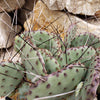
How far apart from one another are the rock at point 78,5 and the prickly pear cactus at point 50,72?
691 millimetres

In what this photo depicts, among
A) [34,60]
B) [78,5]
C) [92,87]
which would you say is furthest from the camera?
[78,5]

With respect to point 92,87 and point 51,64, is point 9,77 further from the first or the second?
point 92,87

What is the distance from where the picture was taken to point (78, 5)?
64.3 inches

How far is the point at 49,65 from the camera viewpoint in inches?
29.9

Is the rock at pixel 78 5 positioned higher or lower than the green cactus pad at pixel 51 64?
higher

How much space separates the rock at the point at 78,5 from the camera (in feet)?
5.27

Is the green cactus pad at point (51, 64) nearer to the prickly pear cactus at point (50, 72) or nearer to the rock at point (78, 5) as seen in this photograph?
the prickly pear cactus at point (50, 72)

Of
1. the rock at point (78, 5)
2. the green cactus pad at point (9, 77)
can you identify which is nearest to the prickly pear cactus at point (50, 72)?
the green cactus pad at point (9, 77)

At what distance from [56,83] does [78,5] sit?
4.00ft

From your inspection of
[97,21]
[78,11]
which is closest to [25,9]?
[78,11]

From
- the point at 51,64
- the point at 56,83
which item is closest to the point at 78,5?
the point at 51,64

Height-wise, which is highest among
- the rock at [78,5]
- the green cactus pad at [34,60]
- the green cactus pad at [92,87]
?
the rock at [78,5]

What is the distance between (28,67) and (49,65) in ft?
0.34

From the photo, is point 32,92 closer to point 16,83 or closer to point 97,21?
point 16,83
